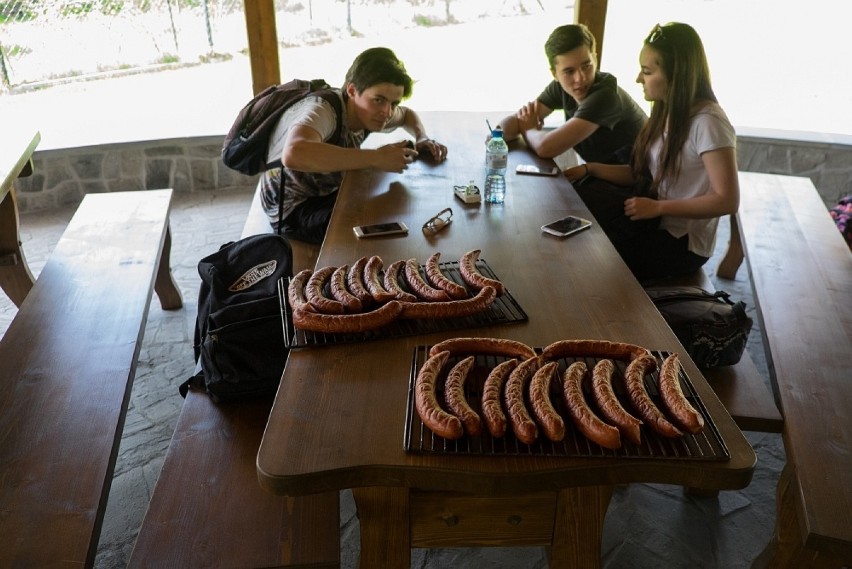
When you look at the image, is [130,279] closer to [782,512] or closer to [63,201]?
[782,512]

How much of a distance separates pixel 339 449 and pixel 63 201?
505 cm

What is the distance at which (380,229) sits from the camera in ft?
8.19

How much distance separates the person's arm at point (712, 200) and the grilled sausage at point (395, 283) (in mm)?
1310

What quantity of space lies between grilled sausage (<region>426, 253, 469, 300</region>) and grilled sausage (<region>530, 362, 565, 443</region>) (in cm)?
41

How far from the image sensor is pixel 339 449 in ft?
4.68

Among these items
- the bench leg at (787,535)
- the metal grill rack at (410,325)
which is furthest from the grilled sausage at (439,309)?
the bench leg at (787,535)

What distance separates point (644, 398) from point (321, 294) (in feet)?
3.06

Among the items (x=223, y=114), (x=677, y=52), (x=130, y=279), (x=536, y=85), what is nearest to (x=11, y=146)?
(x=130, y=279)

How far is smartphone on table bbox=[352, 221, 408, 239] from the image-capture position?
8.07 ft

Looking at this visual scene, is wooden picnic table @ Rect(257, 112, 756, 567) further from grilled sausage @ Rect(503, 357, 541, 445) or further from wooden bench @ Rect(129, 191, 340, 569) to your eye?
wooden bench @ Rect(129, 191, 340, 569)

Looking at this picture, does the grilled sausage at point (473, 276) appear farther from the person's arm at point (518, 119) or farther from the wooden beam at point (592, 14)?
the wooden beam at point (592, 14)

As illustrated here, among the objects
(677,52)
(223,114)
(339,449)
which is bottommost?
(223,114)

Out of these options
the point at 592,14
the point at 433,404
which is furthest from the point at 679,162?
the point at 592,14

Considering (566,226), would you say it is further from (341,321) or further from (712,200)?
(341,321)
